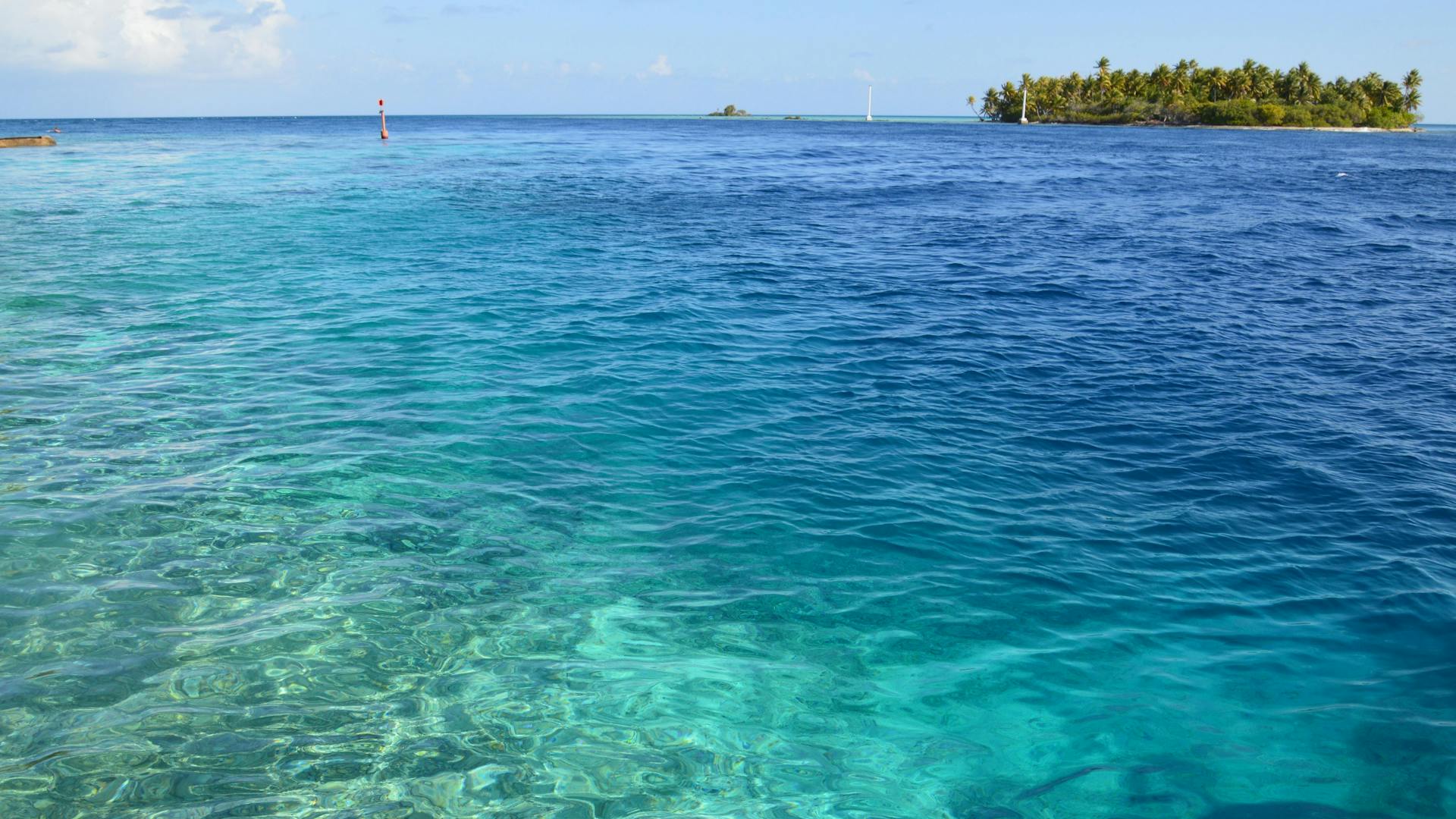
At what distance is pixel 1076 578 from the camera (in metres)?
7.45

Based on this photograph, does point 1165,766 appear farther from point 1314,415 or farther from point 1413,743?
point 1314,415

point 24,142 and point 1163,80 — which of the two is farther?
point 1163,80

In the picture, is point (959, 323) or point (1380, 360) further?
point (959, 323)

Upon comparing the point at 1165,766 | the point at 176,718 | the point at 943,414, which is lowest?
the point at 1165,766

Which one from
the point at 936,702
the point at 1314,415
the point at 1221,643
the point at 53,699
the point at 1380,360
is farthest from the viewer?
the point at 1380,360

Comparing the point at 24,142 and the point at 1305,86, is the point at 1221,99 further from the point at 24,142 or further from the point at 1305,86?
the point at 24,142

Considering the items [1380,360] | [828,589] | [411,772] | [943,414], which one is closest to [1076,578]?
[828,589]

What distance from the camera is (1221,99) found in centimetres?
14238

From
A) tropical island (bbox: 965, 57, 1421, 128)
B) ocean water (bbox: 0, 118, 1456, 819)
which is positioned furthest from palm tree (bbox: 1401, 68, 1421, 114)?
ocean water (bbox: 0, 118, 1456, 819)

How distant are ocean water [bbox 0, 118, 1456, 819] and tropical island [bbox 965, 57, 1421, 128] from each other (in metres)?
130

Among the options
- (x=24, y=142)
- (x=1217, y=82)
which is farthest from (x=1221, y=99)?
(x=24, y=142)

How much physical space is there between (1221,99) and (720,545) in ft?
543

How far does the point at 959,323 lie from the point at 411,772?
522 inches

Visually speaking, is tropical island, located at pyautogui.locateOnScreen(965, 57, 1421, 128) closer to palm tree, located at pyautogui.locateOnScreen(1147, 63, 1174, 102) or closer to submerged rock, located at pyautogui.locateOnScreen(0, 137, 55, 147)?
palm tree, located at pyautogui.locateOnScreen(1147, 63, 1174, 102)
